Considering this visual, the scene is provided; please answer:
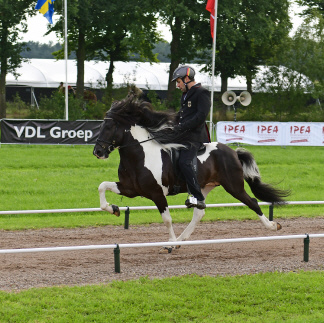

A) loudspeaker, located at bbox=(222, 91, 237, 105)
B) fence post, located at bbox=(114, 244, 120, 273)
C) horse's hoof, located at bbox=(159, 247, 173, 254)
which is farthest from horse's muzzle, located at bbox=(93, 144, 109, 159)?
loudspeaker, located at bbox=(222, 91, 237, 105)

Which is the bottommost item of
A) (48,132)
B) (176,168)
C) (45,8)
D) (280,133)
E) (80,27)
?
(280,133)

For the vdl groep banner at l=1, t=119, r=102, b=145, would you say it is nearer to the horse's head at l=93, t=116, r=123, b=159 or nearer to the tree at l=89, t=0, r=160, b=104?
the horse's head at l=93, t=116, r=123, b=159

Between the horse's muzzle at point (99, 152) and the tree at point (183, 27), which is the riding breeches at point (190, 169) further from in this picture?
the tree at point (183, 27)

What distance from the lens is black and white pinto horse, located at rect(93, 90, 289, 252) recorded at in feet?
28.0

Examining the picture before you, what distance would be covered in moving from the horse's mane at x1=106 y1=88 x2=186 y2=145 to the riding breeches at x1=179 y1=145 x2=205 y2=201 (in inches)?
9.0

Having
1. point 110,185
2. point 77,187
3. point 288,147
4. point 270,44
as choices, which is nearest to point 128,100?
point 110,185

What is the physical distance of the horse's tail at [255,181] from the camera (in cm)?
980

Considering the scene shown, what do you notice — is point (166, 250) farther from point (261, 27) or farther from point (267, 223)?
point (261, 27)

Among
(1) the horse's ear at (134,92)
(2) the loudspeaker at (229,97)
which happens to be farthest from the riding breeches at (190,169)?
(2) the loudspeaker at (229,97)

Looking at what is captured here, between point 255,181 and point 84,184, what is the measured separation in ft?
23.8

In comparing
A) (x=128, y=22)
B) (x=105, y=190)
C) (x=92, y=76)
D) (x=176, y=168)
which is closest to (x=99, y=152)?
(x=105, y=190)

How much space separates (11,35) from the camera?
120ft

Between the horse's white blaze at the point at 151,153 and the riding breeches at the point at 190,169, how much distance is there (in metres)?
0.34

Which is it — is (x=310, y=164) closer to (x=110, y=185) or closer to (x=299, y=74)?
(x=110, y=185)
